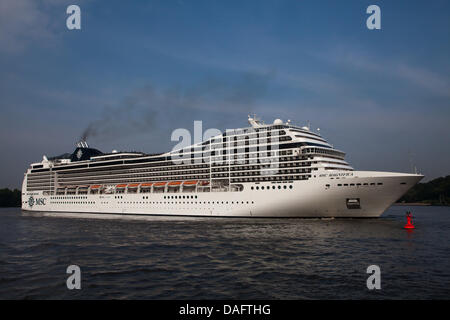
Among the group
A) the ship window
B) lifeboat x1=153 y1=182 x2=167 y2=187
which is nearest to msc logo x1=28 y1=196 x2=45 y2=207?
lifeboat x1=153 y1=182 x2=167 y2=187

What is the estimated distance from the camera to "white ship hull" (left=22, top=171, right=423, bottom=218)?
117 feet

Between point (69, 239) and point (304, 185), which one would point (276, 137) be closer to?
point (304, 185)

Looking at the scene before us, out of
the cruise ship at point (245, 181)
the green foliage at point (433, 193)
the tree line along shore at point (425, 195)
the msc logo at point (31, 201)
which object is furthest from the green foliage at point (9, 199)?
the green foliage at point (433, 193)

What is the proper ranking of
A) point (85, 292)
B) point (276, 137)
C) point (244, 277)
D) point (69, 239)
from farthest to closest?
1. point (276, 137)
2. point (69, 239)
3. point (244, 277)
4. point (85, 292)

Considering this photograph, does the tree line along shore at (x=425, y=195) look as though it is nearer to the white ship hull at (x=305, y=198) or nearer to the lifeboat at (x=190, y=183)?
the white ship hull at (x=305, y=198)

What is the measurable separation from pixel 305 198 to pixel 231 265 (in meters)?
23.4

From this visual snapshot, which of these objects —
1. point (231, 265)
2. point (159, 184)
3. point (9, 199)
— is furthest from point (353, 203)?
point (9, 199)

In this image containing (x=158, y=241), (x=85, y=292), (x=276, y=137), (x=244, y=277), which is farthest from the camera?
(x=276, y=137)

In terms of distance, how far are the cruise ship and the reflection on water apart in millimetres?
8891

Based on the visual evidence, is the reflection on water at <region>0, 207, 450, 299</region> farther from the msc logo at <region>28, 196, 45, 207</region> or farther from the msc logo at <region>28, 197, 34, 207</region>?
the msc logo at <region>28, 197, 34, 207</region>

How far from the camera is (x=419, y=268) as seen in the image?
53.2 feet

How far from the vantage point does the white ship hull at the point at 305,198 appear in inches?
1410
